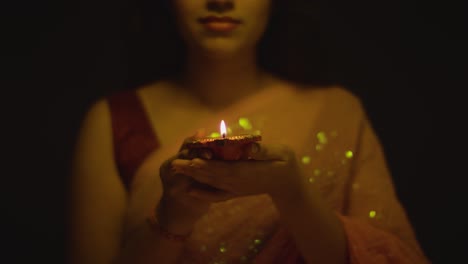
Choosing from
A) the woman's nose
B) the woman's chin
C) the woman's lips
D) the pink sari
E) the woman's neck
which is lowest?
the pink sari

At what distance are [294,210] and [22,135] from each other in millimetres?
1055

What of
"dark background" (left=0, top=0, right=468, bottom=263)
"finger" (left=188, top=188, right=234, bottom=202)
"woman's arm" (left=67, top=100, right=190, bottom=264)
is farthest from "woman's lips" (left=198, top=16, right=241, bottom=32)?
"dark background" (left=0, top=0, right=468, bottom=263)

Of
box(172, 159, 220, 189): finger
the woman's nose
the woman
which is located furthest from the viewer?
the woman's nose

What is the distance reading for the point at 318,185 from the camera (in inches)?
50.6

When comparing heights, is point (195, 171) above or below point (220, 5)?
below

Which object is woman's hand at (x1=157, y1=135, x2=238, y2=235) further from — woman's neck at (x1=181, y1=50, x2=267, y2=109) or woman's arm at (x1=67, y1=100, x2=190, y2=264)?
woman's neck at (x1=181, y1=50, x2=267, y2=109)

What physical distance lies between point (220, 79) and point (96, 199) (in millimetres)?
368

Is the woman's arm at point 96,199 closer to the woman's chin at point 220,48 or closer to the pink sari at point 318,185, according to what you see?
the pink sari at point 318,185

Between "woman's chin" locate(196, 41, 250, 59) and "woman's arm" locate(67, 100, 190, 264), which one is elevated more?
"woman's chin" locate(196, 41, 250, 59)

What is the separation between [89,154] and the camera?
4.44 ft

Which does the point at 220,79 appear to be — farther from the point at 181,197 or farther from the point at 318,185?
the point at 181,197

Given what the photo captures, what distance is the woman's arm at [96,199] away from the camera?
1284 millimetres

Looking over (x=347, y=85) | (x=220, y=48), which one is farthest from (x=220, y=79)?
(x=347, y=85)

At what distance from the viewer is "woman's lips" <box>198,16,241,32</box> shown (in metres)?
1.29
